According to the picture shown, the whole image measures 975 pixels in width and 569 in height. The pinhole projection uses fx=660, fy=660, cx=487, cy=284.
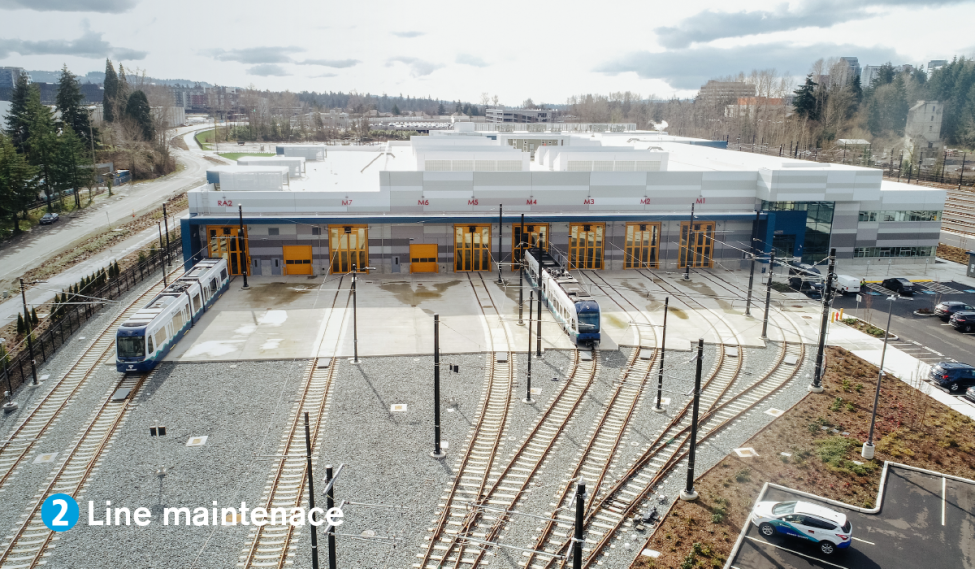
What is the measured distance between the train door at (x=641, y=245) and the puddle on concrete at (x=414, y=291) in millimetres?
13684

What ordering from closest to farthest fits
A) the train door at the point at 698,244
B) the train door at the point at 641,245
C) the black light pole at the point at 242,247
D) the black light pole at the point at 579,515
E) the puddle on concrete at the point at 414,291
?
the black light pole at the point at 579,515 < the puddle on concrete at the point at 414,291 < the black light pole at the point at 242,247 < the train door at the point at 641,245 < the train door at the point at 698,244

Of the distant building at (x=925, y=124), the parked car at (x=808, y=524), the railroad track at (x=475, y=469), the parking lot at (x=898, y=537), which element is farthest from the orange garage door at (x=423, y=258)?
the distant building at (x=925, y=124)

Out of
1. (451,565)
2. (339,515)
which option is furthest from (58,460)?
(451,565)

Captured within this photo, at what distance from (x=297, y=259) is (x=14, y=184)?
106 ft

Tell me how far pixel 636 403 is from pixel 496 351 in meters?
8.10

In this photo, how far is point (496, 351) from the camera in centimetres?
3284

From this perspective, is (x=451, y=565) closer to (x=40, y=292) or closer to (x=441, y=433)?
(x=441, y=433)

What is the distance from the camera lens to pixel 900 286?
43.8 m

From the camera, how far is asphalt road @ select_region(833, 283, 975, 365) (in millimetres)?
33266

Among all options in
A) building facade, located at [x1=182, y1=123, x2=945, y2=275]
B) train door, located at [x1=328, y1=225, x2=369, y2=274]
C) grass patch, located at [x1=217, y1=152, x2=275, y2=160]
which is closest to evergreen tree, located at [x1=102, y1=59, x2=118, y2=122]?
grass patch, located at [x1=217, y1=152, x2=275, y2=160]

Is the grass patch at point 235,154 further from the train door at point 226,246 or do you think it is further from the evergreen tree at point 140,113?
the train door at point 226,246

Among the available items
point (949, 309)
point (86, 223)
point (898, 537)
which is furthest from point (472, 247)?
point (86, 223)

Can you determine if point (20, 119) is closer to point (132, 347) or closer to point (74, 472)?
point (132, 347)

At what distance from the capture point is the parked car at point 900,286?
43406 mm
